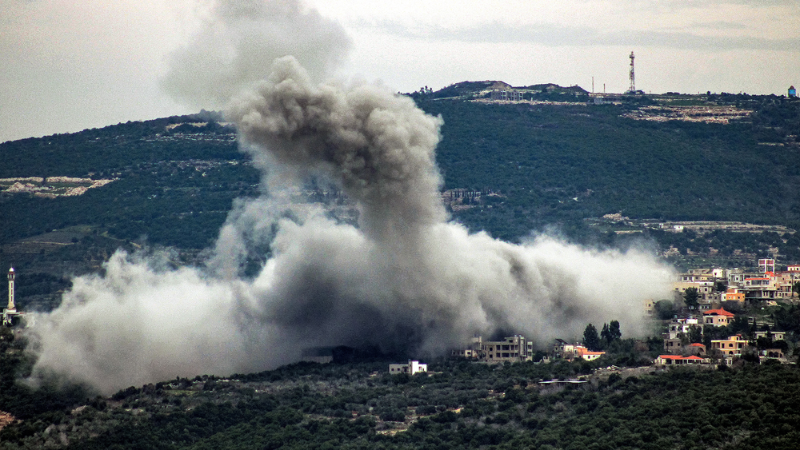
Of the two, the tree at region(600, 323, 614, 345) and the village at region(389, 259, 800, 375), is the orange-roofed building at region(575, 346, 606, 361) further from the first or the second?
the tree at region(600, 323, 614, 345)

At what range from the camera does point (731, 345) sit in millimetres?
89938

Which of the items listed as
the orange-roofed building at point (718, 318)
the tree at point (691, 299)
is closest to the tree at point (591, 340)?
the orange-roofed building at point (718, 318)

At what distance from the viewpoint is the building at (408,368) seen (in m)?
91.1

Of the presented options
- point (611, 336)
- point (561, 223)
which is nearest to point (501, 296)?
point (611, 336)

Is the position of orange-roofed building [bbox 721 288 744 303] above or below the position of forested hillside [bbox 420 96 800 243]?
below

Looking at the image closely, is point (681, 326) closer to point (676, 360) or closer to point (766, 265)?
point (676, 360)

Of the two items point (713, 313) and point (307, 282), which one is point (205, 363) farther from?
point (713, 313)

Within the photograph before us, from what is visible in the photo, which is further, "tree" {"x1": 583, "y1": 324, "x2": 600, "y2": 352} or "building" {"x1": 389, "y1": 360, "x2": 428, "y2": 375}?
"tree" {"x1": 583, "y1": 324, "x2": 600, "y2": 352}

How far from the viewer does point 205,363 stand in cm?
9519

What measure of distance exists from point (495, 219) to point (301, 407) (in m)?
65.1

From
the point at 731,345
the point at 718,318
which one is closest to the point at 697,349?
the point at 731,345

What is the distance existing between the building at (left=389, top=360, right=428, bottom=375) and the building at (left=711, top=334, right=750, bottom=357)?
1423 cm

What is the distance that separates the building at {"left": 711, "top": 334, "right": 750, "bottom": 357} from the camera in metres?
89.2

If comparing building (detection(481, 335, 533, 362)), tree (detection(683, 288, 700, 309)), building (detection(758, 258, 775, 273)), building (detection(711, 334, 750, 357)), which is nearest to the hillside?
building (detection(758, 258, 775, 273))
